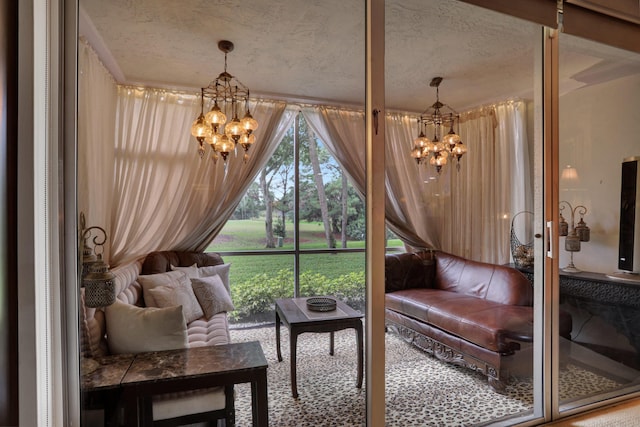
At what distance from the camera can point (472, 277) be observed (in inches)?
114

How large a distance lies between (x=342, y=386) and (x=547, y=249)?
168 cm

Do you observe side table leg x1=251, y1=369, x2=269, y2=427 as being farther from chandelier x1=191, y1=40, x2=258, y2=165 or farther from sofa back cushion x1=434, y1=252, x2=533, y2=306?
chandelier x1=191, y1=40, x2=258, y2=165

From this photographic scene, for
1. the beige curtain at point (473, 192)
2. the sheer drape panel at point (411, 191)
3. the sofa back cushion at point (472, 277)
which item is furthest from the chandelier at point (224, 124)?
the sofa back cushion at point (472, 277)

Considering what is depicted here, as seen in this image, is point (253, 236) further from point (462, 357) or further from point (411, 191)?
point (462, 357)

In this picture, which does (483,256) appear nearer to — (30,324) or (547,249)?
(547,249)

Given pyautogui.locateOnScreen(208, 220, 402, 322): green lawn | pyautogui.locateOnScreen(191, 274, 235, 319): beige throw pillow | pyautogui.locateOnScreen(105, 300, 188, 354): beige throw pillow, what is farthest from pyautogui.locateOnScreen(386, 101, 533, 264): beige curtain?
pyautogui.locateOnScreen(191, 274, 235, 319): beige throw pillow

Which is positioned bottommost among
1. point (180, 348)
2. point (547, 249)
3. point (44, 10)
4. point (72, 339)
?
point (180, 348)

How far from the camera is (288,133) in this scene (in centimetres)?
403

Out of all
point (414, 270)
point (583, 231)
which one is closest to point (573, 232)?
point (583, 231)

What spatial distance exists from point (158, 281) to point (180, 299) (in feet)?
0.86

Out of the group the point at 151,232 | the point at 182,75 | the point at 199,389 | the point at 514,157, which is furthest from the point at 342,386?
the point at 182,75

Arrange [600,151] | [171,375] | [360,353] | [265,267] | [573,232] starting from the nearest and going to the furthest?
1. [171,375]
2. [360,353]
3. [573,232]
4. [600,151]
5. [265,267]

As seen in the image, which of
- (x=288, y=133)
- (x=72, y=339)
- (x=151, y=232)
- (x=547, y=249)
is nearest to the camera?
(x=72, y=339)

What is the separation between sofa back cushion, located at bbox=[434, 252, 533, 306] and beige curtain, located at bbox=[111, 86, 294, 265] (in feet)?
7.51
